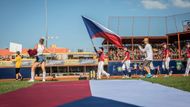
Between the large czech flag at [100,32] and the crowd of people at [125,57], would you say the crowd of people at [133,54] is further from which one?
the large czech flag at [100,32]

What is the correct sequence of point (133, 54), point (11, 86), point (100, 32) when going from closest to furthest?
point (11, 86), point (100, 32), point (133, 54)

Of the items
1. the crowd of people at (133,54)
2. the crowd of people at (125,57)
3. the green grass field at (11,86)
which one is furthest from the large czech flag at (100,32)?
the crowd of people at (133,54)

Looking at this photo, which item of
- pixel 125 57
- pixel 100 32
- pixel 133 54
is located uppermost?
pixel 100 32

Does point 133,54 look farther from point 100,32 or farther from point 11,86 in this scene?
point 11,86

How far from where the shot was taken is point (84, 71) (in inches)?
1389

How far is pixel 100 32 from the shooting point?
13.9 meters

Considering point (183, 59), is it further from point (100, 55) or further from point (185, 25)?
point (100, 55)

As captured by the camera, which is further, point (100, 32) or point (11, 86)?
point (100, 32)

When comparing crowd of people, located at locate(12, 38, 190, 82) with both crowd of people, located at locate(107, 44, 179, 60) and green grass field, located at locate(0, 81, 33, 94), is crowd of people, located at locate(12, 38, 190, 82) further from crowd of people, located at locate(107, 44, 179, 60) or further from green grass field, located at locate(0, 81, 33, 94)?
green grass field, located at locate(0, 81, 33, 94)

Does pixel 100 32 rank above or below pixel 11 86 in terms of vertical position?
above

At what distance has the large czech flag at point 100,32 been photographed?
1381cm

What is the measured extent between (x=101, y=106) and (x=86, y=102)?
0.59 metres

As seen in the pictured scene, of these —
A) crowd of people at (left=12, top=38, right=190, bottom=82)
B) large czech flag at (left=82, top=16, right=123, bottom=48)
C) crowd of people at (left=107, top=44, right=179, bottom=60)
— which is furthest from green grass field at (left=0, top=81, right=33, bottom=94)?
crowd of people at (left=107, top=44, right=179, bottom=60)

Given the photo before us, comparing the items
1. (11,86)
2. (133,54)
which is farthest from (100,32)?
(133,54)
